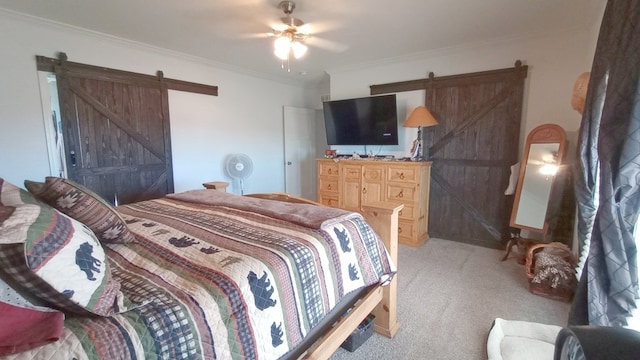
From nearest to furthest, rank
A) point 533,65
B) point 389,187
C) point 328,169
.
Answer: point 533,65
point 389,187
point 328,169

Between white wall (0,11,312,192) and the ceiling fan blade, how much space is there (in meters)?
1.57

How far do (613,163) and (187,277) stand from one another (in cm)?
196

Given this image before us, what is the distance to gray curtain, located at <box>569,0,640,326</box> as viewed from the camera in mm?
1296

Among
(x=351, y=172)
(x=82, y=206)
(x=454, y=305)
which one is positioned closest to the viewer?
(x=82, y=206)

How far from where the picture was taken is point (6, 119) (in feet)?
8.29

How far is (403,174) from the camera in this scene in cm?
345

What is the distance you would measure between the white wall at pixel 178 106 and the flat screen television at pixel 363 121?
1189 millimetres

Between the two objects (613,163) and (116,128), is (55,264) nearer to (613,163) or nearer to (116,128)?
(613,163)

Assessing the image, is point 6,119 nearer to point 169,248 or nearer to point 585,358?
point 169,248

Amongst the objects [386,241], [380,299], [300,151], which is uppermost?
[300,151]

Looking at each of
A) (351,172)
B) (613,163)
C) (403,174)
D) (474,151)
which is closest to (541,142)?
(474,151)

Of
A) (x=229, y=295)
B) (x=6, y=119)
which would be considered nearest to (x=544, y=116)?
(x=229, y=295)

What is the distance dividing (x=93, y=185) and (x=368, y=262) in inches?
121

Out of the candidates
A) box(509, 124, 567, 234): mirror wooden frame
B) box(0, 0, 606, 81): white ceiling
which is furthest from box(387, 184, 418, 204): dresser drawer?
box(0, 0, 606, 81): white ceiling
